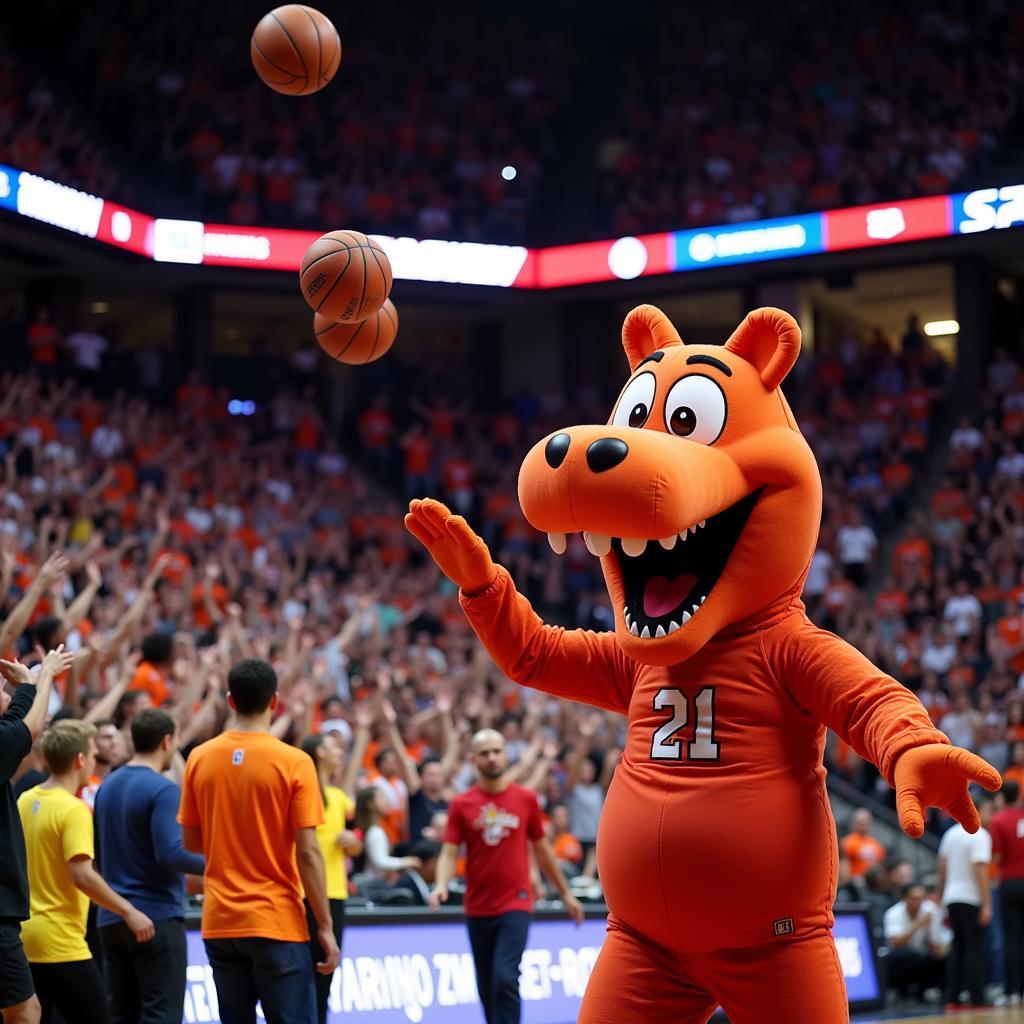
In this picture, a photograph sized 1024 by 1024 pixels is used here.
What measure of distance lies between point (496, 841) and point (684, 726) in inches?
144

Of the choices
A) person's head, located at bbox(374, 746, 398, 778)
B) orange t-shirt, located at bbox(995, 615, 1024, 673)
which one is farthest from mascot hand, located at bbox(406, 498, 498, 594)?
orange t-shirt, located at bbox(995, 615, 1024, 673)

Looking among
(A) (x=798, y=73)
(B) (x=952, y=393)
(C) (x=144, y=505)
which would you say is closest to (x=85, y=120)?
(C) (x=144, y=505)

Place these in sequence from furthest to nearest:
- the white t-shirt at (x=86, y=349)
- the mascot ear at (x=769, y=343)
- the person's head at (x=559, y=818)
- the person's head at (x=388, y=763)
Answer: the white t-shirt at (x=86, y=349), the person's head at (x=559, y=818), the person's head at (x=388, y=763), the mascot ear at (x=769, y=343)

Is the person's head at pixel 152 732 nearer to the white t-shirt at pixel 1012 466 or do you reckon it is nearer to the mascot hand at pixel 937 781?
the mascot hand at pixel 937 781

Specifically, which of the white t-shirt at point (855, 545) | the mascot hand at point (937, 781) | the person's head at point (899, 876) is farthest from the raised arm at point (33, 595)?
the white t-shirt at point (855, 545)

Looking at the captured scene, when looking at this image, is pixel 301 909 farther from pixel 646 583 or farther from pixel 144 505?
pixel 144 505

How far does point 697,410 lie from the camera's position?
4.79 metres

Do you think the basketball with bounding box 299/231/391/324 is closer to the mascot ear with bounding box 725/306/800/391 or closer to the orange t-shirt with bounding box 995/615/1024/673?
the mascot ear with bounding box 725/306/800/391

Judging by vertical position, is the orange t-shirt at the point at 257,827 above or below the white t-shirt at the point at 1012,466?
below

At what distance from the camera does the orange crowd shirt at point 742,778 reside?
444cm

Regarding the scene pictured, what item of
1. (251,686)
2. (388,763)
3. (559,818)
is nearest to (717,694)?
(251,686)

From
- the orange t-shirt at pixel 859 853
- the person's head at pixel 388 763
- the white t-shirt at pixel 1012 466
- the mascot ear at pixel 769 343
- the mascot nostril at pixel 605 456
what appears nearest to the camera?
the mascot nostril at pixel 605 456

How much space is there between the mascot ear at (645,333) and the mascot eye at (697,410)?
480mm

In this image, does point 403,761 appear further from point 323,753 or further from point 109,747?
point 109,747
